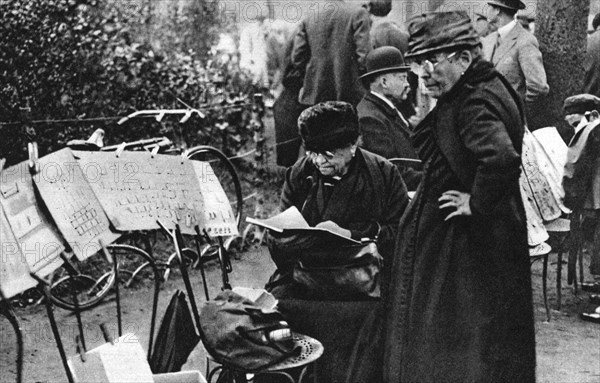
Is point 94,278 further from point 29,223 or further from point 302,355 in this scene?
point 29,223

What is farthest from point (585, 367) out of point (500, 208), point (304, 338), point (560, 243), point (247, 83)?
point (247, 83)

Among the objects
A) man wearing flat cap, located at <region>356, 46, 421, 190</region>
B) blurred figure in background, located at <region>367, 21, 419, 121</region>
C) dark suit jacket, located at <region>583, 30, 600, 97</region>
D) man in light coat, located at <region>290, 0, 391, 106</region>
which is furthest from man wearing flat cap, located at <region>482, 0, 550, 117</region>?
man wearing flat cap, located at <region>356, 46, 421, 190</region>

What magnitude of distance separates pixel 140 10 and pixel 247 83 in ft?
4.33

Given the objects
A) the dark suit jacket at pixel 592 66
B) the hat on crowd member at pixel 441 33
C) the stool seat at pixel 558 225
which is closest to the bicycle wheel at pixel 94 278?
the hat on crowd member at pixel 441 33

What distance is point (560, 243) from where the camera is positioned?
6.23m

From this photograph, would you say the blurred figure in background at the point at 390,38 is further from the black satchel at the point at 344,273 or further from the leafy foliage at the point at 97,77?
the black satchel at the point at 344,273

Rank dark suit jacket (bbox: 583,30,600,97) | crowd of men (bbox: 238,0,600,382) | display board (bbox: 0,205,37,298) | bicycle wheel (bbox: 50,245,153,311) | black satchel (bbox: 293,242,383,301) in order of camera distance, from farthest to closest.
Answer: dark suit jacket (bbox: 583,30,600,97) → bicycle wheel (bbox: 50,245,153,311) → black satchel (bbox: 293,242,383,301) → crowd of men (bbox: 238,0,600,382) → display board (bbox: 0,205,37,298)

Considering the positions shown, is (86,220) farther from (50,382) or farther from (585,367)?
(585,367)

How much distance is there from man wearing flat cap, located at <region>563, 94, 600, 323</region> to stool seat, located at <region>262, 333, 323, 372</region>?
3.07 meters

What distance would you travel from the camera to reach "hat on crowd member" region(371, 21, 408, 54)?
25.1ft

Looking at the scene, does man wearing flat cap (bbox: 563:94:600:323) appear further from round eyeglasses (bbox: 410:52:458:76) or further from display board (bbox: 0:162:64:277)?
display board (bbox: 0:162:64:277)

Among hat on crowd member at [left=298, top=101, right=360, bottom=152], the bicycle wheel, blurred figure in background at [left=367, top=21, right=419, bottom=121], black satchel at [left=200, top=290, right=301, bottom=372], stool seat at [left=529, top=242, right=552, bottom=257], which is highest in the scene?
blurred figure in background at [left=367, top=21, right=419, bottom=121]

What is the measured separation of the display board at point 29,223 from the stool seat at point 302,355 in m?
0.97

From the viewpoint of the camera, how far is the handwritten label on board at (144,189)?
11.1ft
